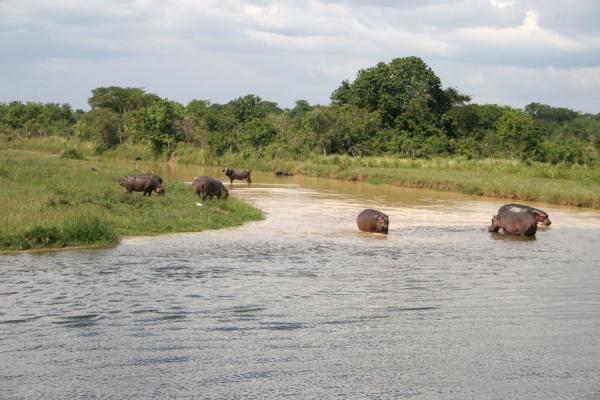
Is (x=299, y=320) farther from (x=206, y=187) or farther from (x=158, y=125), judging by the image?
(x=158, y=125)

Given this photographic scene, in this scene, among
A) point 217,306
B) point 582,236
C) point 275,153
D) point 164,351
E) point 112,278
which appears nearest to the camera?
point 164,351

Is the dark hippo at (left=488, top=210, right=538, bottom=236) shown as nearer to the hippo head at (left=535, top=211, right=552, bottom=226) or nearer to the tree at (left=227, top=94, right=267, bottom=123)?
the hippo head at (left=535, top=211, right=552, bottom=226)

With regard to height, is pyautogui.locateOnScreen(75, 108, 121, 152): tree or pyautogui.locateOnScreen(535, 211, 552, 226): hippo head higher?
pyautogui.locateOnScreen(75, 108, 121, 152): tree

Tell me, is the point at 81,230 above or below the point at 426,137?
below

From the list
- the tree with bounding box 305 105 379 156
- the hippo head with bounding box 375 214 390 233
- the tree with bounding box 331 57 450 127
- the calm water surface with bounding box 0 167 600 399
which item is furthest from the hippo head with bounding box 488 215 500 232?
the tree with bounding box 331 57 450 127

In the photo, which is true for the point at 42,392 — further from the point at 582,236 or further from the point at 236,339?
the point at 582,236

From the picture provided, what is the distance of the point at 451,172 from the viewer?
42594 mm

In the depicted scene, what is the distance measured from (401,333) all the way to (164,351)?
296 centimetres

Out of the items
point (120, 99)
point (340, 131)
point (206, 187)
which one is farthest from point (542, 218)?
point (120, 99)

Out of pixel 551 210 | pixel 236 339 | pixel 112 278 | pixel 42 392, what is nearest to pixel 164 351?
pixel 236 339

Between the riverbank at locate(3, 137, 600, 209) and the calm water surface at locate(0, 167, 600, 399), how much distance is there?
1549 cm

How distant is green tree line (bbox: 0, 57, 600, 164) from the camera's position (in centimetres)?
5532

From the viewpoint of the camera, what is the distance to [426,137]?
59000 mm

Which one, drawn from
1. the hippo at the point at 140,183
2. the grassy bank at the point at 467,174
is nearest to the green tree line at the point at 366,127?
the grassy bank at the point at 467,174
